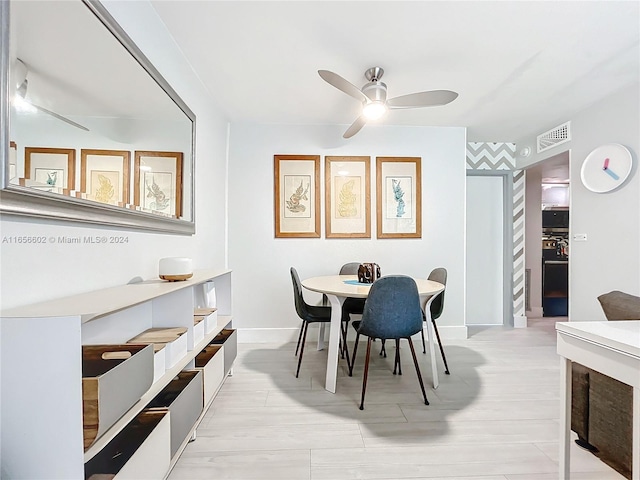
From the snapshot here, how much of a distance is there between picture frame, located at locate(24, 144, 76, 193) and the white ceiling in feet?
4.02

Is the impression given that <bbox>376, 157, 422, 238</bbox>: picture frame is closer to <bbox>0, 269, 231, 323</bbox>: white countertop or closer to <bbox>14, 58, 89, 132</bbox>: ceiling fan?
<bbox>0, 269, 231, 323</bbox>: white countertop

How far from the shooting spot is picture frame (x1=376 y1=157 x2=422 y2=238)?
135 inches

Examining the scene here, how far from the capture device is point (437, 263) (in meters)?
3.47

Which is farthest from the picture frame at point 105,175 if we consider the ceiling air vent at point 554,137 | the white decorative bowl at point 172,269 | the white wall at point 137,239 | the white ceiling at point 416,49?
the ceiling air vent at point 554,137

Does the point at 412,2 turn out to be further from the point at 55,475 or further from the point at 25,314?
the point at 55,475

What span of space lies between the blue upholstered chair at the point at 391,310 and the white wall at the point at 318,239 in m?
1.44

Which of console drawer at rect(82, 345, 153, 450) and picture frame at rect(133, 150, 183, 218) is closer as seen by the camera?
console drawer at rect(82, 345, 153, 450)

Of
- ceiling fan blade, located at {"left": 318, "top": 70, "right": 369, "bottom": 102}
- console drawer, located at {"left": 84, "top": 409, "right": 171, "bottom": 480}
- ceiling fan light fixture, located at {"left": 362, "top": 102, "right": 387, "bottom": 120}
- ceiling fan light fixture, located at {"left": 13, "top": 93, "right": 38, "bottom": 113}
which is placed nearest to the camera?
ceiling fan light fixture, located at {"left": 13, "top": 93, "right": 38, "bottom": 113}

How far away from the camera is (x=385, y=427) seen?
5.80 feet

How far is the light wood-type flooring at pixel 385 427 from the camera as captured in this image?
1440 millimetres

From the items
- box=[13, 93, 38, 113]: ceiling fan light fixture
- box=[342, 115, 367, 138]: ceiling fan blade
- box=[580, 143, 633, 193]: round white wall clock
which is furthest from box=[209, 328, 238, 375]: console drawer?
box=[580, 143, 633, 193]: round white wall clock

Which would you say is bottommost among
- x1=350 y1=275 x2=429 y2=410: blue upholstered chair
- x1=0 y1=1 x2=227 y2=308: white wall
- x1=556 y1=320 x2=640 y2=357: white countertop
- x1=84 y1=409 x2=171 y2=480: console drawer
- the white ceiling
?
x1=84 y1=409 x2=171 y2=480: console drawer

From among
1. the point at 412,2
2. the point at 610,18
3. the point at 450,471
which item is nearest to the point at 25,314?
the point at 450,471

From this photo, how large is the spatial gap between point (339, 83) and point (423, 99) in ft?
2.10
